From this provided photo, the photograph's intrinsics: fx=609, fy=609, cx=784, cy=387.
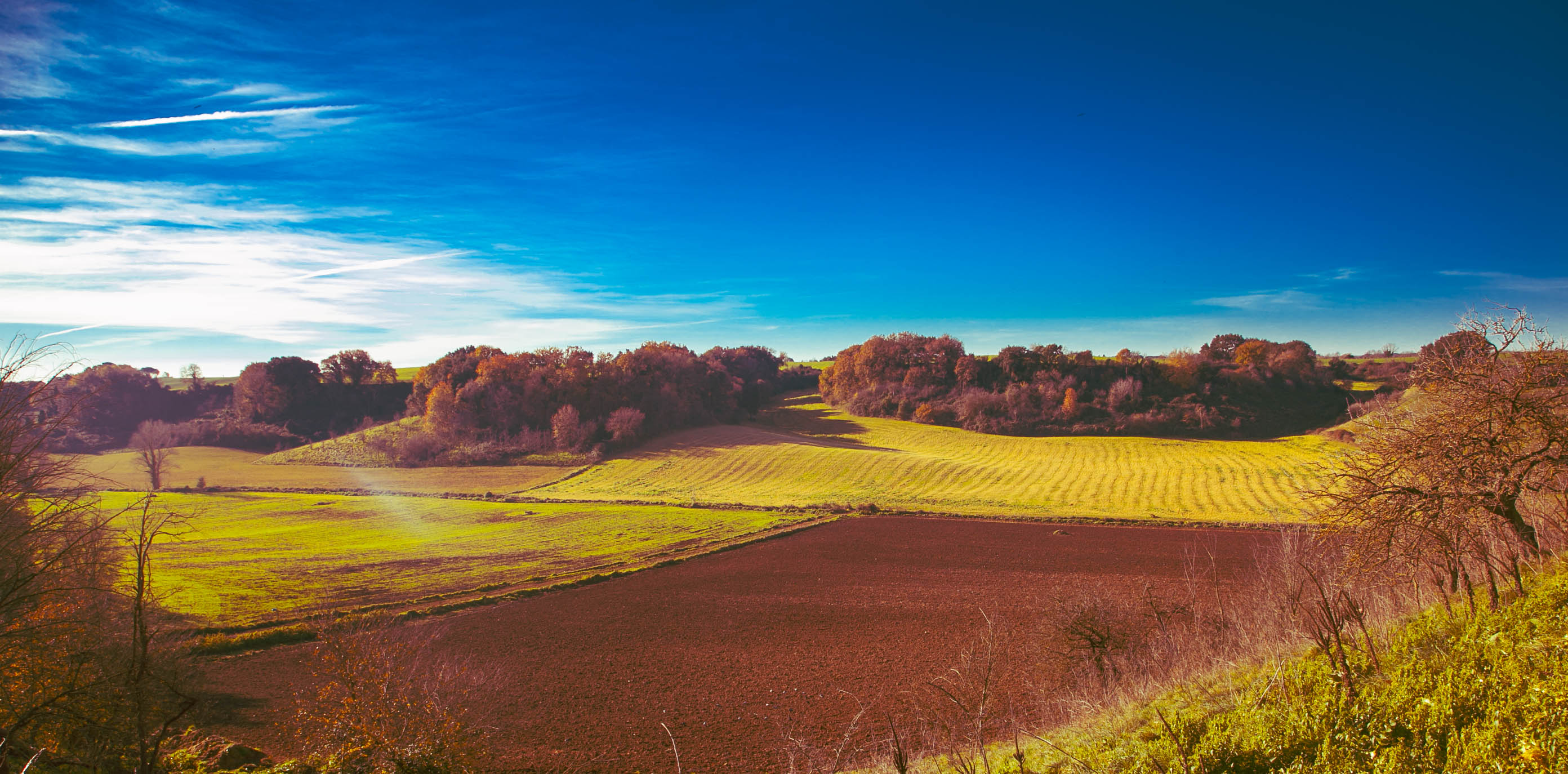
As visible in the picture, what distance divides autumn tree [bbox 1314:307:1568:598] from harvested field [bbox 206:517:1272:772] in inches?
261

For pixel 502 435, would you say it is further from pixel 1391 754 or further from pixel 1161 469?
pixel 1391 754

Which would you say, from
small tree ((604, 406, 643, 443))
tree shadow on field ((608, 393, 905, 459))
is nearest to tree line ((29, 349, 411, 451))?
small tree ((604, 406, 643, 443))

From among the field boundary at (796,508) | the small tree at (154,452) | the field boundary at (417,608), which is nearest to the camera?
the field boundary at (417,608)

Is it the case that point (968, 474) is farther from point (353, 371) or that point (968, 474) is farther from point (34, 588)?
point (353, 371)

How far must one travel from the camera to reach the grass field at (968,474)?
123 ft

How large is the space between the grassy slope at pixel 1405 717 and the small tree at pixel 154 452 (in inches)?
2583

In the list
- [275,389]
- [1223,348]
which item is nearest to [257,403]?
[275,389]

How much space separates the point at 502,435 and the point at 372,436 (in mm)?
16411

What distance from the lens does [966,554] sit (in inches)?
1098

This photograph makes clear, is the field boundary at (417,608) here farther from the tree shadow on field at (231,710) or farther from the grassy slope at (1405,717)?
the grassy slope at (1405,717)

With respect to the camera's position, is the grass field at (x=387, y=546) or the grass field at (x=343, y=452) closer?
the grass field at (x=387, y=546)

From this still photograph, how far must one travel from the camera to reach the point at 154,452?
1959 inches

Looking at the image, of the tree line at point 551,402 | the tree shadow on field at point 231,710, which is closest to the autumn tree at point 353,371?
the tree line at point 551,402

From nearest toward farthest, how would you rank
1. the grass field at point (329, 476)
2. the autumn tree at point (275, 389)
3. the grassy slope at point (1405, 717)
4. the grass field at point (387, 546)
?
the grassy slope at point (1405, 717)
the grass field at point (387, 546)
the grass field at point (329, 476)
the autumn tree at point (275, 389)
